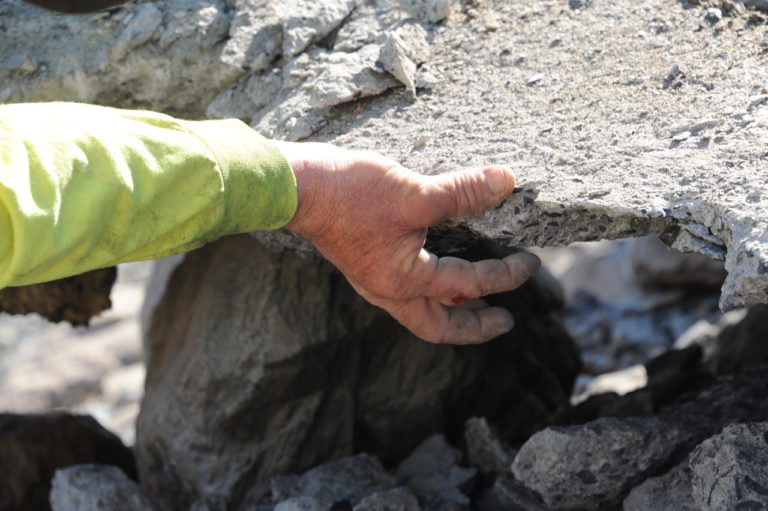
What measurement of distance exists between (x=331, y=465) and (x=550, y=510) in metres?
0.64

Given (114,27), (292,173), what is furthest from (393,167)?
(114,27)

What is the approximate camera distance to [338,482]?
2.35 metres

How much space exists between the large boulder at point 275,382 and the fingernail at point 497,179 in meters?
0.93

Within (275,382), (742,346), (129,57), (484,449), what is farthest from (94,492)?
(742,346)

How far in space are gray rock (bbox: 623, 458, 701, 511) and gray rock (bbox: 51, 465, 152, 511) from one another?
51.1 inches

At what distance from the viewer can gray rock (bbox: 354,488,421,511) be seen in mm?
2068

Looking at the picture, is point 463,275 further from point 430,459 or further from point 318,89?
point 430,459

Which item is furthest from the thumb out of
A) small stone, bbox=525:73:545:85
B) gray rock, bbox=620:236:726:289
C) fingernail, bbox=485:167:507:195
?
gray rock, bbox=620:236:726:289

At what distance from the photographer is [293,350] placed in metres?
2.60

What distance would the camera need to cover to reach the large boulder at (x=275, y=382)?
261 centimetres

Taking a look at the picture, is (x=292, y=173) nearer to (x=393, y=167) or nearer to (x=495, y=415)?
(x=393, y=167)

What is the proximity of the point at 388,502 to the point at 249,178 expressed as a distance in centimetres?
82

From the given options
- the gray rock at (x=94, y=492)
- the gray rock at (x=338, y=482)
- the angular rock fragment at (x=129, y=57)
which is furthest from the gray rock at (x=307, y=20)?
the gray rock at (x=94, y=492)

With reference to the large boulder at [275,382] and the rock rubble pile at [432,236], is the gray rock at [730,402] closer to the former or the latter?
the rock rubble pile at [432,236]
